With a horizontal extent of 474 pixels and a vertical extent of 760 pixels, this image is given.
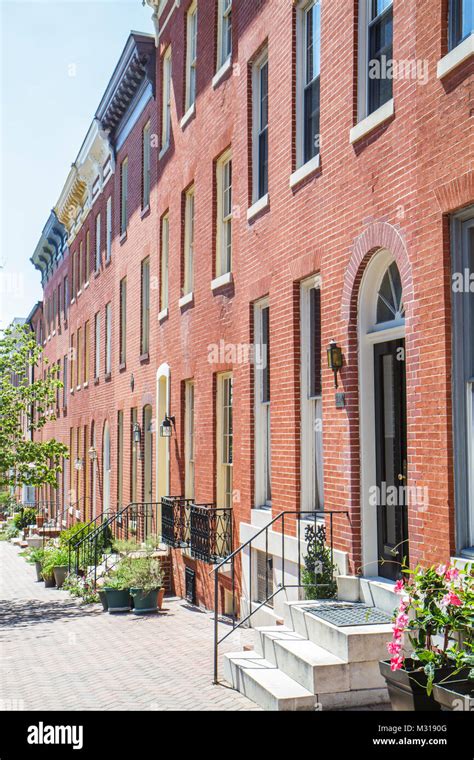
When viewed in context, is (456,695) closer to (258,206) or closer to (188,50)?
(258,206)

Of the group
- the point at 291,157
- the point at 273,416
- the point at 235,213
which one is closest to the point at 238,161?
the point at 235,213

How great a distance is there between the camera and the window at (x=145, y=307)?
66.9ft

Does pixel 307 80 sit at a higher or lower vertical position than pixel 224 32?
lower

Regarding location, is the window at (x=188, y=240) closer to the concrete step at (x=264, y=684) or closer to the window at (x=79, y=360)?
the concrete step at (x=264, y=684)

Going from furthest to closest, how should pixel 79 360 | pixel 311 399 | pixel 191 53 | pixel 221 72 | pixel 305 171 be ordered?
pixel 79 360, pixel 191 53, pixel 221 72, pixel 311 399, pixel 305 171

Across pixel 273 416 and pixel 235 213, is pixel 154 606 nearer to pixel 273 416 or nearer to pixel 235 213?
pixel 273 416

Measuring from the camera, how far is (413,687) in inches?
233

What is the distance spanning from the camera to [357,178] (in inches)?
346

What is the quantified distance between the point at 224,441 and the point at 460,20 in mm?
8138

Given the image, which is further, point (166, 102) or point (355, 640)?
point (166, 102)

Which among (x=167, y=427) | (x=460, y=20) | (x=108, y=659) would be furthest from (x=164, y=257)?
(x=460, y=20)

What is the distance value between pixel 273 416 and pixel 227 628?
3.40 m

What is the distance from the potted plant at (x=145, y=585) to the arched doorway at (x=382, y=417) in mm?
6425

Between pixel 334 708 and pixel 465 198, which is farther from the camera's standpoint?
pixel 334 708
